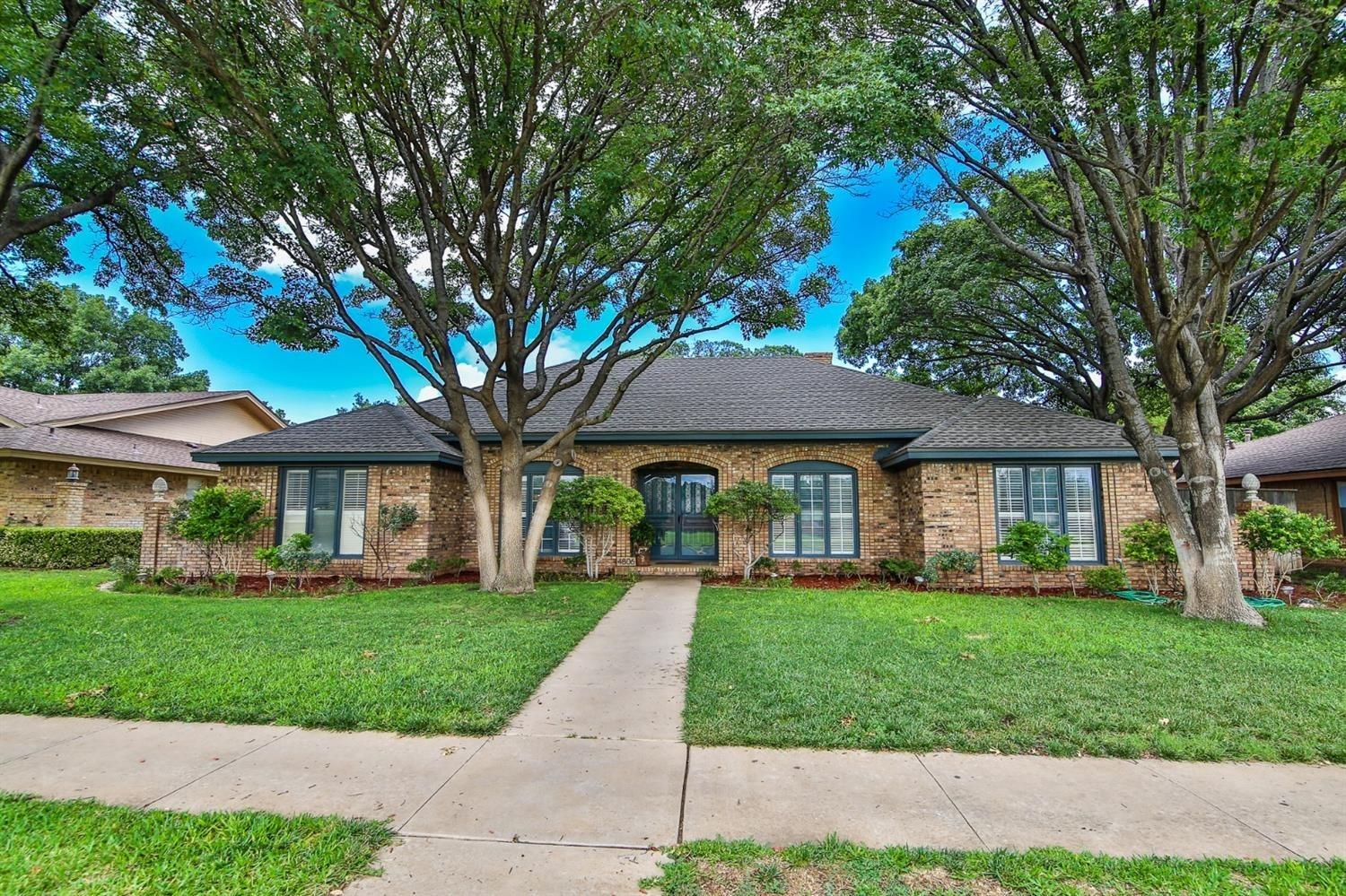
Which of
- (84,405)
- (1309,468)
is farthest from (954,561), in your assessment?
(84,405)

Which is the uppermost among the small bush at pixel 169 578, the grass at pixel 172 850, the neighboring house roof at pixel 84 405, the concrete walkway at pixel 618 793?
the neighboring house roof at pixel 84 405

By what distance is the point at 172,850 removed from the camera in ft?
8.73

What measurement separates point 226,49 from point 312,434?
7401 millimetres

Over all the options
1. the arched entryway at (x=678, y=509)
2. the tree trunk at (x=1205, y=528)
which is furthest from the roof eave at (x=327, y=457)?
the tree trunk at (x=1205, y=528)

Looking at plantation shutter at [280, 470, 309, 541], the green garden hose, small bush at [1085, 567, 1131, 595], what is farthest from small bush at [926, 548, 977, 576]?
plantation shutter at [280, 470, 309, 541]

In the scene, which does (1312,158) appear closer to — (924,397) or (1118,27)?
(1118,27)

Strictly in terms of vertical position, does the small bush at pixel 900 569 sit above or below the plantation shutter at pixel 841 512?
below

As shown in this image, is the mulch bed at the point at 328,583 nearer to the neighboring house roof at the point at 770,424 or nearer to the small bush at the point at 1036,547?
the neighboring house roof at the point at 770,424

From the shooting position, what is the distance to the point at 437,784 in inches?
130

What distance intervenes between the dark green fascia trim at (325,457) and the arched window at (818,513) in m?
7.17

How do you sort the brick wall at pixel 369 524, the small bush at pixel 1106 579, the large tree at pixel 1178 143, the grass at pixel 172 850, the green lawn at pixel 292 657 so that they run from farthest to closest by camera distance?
the brick wall at pixel 369 524 → the small bush at pixel 1106 579 → the large tree at pixel 1178 143 → the green lawn at pixel 292 657 → the grass at pixel 172 850

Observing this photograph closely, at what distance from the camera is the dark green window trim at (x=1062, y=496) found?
1126 centimetres

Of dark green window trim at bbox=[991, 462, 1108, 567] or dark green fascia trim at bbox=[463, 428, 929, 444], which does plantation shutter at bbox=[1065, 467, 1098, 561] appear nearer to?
dark green window trim at bbox=[991, 462, 1108, 567]

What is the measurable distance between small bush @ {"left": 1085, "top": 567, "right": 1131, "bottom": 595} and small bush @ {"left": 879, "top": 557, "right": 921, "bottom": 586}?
293cm
